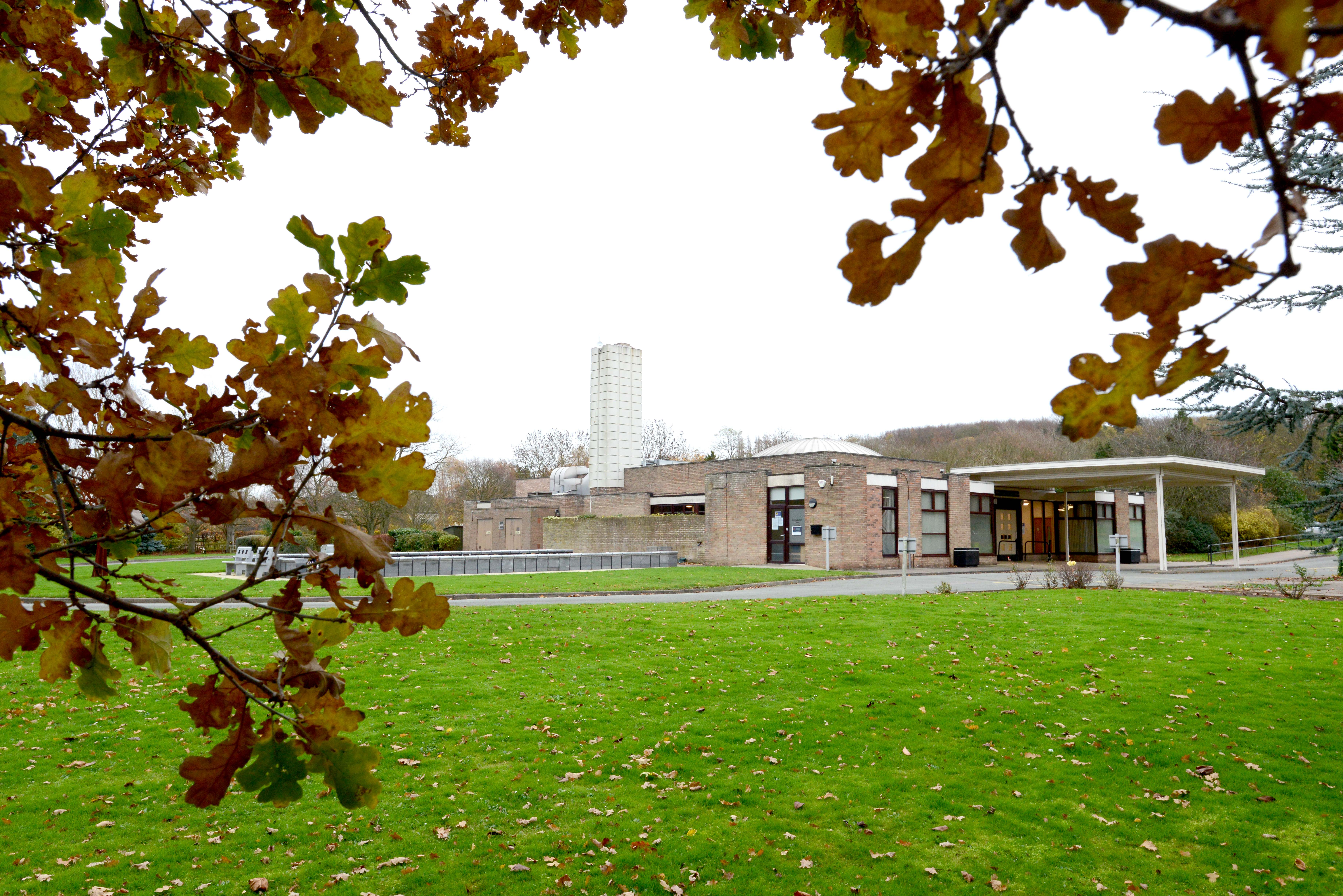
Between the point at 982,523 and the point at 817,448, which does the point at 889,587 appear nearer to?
the point at 982,523

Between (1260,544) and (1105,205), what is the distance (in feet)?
169

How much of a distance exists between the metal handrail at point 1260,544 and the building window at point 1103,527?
3.85 m

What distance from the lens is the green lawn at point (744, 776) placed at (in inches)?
183

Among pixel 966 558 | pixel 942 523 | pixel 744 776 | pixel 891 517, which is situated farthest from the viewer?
pixel 942 523

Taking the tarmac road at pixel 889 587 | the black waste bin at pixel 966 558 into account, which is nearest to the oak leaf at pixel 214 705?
the tarmac road at pixel 889 587

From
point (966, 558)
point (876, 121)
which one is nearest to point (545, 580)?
point (966, 558)

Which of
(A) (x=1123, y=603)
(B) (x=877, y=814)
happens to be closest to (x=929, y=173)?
(B) (x=877, y=814)

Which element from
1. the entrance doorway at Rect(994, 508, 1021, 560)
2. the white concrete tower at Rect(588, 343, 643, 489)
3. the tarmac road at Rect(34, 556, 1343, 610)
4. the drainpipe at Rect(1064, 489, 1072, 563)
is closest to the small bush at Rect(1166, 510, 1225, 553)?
the drainpipe at Rect(1064, 489, 1072, 563)

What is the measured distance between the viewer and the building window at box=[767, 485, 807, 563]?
102ft

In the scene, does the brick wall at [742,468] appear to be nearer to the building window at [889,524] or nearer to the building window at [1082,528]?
the building window at [889,524]

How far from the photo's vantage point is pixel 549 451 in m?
65.1

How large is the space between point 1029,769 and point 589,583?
618 inches

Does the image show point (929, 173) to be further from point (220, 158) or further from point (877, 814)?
point (877, 814)

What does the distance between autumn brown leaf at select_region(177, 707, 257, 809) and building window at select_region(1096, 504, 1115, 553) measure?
39.8 m
